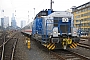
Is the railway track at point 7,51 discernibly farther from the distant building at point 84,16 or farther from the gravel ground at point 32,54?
the distant building at point 84,16

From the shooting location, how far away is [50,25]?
531 inches

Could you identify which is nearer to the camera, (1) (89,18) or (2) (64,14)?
(2) (64,14)

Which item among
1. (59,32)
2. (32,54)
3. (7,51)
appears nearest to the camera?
(32,54)

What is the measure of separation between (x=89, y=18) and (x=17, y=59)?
252 feet

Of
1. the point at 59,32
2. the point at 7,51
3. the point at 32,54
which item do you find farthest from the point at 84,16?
the point at 32,54

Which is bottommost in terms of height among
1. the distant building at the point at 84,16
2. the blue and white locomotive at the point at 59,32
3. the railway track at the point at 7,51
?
the railway track at the point at 7,51

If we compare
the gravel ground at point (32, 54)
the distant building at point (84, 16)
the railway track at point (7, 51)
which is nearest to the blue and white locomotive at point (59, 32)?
the gravel ground at point (32, 54)

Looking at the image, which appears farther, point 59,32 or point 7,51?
point 7,51

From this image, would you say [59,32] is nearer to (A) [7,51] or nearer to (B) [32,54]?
(B) [32,54]

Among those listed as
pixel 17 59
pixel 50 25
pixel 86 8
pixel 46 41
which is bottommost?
pixel 17 59

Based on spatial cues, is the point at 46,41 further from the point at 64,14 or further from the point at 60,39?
the point at 64,14

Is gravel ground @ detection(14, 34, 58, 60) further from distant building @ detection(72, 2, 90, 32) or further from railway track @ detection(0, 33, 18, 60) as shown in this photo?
distant building @ detection(72, 2, 90, 32)

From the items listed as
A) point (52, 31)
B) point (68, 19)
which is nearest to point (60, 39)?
point (52, 31)

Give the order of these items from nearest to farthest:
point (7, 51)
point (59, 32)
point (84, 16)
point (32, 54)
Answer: point (32, 54), point (59, 32), point (7, 51), point (84, 16)
